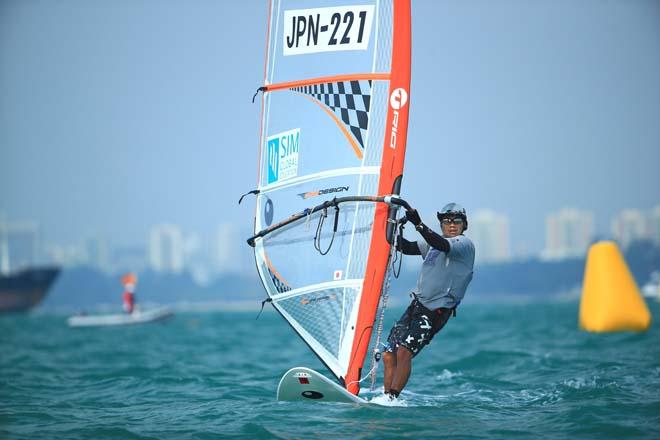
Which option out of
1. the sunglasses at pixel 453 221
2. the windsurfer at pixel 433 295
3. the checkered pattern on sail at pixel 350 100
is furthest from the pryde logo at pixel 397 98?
the sunglasses at pixel 453 221

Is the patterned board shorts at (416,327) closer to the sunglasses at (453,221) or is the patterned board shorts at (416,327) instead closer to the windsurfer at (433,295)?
the windsurfer at (433,295)

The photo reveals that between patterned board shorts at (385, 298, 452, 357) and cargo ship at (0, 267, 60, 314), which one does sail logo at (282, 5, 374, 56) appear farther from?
cargo ship at (0, 267, 60, 314)

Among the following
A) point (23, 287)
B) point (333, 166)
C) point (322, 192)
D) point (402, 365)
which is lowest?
point (23, 287)

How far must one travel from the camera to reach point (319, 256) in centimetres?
846

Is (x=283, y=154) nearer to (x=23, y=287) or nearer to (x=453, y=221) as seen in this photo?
(x=453, y=221)

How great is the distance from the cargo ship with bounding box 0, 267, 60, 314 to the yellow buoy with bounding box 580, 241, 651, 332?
216 feet

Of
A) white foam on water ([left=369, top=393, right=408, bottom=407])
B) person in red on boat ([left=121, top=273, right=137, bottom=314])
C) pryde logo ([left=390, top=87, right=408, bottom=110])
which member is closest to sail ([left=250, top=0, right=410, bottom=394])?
pryde logo ([left=390, top=87, right=408, bottom=110])

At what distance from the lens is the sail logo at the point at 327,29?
332 inches

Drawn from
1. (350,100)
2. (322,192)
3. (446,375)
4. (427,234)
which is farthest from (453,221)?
(446,375)

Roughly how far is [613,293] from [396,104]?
11.2m

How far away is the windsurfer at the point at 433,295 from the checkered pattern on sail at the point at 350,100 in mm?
1191

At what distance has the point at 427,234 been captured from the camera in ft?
24.4

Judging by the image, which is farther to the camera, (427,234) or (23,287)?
(23,287)

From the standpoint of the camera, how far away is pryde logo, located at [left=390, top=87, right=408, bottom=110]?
26.8 feet
